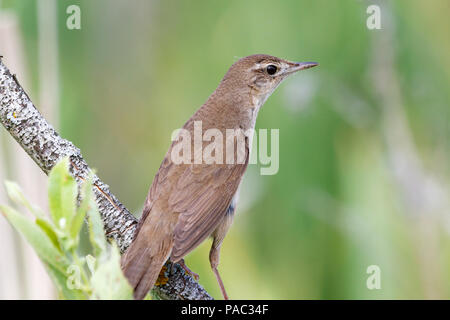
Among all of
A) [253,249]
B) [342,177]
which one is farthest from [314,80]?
[253,249]

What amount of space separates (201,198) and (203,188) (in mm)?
52

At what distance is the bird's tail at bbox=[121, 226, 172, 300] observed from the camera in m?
2.02

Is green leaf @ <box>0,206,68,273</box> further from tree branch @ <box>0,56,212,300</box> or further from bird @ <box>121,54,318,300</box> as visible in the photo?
tree branch @ <box>0,56,212,300</box>

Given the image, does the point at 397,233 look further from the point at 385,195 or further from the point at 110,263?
the point at 110,263

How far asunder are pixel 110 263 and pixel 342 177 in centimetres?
266

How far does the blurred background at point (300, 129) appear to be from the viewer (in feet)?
11.3

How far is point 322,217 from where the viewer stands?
365 centimetres

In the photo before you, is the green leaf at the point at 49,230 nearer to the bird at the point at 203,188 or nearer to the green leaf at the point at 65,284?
the green leaf at the point at 65,284

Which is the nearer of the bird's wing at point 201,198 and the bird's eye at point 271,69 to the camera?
the bird's wing at point 201,198

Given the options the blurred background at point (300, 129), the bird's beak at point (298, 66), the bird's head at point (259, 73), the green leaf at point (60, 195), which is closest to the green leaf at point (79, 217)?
the green leaf at point (60, 195)

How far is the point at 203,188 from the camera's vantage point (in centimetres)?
279

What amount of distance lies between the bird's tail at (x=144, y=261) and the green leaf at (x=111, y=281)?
54 centimetres

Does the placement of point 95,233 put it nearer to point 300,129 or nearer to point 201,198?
point 201,198
